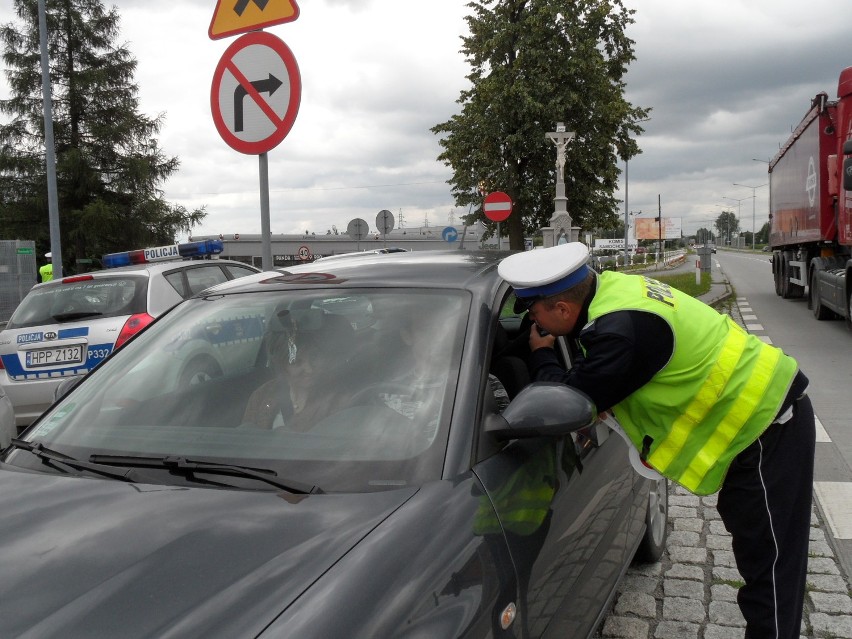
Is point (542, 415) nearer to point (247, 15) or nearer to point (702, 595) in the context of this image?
point (702, 595)

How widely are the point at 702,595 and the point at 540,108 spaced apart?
85.1 ft

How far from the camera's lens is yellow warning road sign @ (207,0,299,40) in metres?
4.87

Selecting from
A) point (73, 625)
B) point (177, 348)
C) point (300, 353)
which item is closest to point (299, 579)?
point (73, 625)

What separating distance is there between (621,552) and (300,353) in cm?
148

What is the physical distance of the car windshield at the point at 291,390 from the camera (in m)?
2.14

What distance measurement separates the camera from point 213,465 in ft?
6.91

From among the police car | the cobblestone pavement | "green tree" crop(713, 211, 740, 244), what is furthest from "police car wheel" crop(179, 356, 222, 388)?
"green tree" crop(713, 211, 740, 244)

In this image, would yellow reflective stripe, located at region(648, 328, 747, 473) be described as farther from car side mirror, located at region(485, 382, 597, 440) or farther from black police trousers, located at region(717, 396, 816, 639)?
car side mirror, located at region(485, 382, 597, 440)

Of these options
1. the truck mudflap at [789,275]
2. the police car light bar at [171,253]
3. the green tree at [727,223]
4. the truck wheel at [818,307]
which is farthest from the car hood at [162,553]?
the green tree at [727,223]

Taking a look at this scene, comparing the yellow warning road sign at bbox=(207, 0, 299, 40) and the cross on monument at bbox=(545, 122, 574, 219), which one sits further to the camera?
the cross on monument at bbox=(545, 122, 574, 219)

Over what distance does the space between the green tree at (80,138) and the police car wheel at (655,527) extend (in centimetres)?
2992

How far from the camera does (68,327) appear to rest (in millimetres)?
7207

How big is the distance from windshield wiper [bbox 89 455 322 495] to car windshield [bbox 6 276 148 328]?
5427 mm

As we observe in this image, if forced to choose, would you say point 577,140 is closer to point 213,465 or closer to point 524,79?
point 524,79
